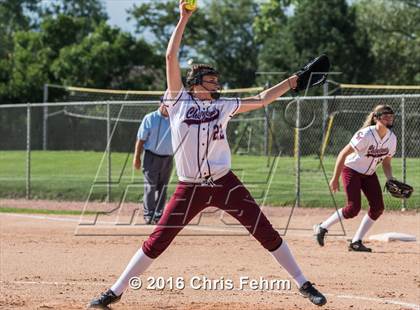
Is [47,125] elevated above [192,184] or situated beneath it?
situated beneath

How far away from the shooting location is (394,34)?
45750 mm

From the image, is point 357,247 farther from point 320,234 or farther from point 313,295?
point 313,295

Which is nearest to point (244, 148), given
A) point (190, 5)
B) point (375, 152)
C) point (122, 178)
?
point (122, 178)

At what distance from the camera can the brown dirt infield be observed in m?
7.89

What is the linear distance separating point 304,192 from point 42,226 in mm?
6947

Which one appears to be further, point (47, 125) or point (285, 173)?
point (47, 125)

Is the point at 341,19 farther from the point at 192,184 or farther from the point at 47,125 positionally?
the point at 192,184

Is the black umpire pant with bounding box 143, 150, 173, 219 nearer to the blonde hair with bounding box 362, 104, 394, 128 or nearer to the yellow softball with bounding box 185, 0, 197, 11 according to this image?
the blonde hair with bounding box 362, 104, 394, 128

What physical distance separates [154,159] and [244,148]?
13992mm

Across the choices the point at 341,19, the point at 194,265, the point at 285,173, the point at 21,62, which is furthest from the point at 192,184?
the point at 21,62

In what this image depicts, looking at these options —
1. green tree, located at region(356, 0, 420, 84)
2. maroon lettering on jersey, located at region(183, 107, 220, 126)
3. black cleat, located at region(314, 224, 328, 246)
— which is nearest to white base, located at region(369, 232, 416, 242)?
black cleat, located at region(314, 224, 328, 246)

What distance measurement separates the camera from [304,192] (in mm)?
19359

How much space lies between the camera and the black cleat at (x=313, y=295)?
720 cm

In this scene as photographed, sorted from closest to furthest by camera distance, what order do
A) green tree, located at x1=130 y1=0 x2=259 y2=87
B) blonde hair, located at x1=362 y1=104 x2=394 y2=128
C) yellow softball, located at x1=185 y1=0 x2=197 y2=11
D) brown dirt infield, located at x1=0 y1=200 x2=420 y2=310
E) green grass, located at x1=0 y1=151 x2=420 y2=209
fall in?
yellow softball, located at x1=185 y1=0 x2=197 y2=11 < brown dirt infield, located at x1=0 y1=200 x2=420 y2=310 < blonde hair, located at x1=362 y1=104 x2=394 y2=128 < green grass, located at x1=0 y1=151 x2=420 y2=209 < green tree, located at x1=130 y1=0 x2=259 y2=87
